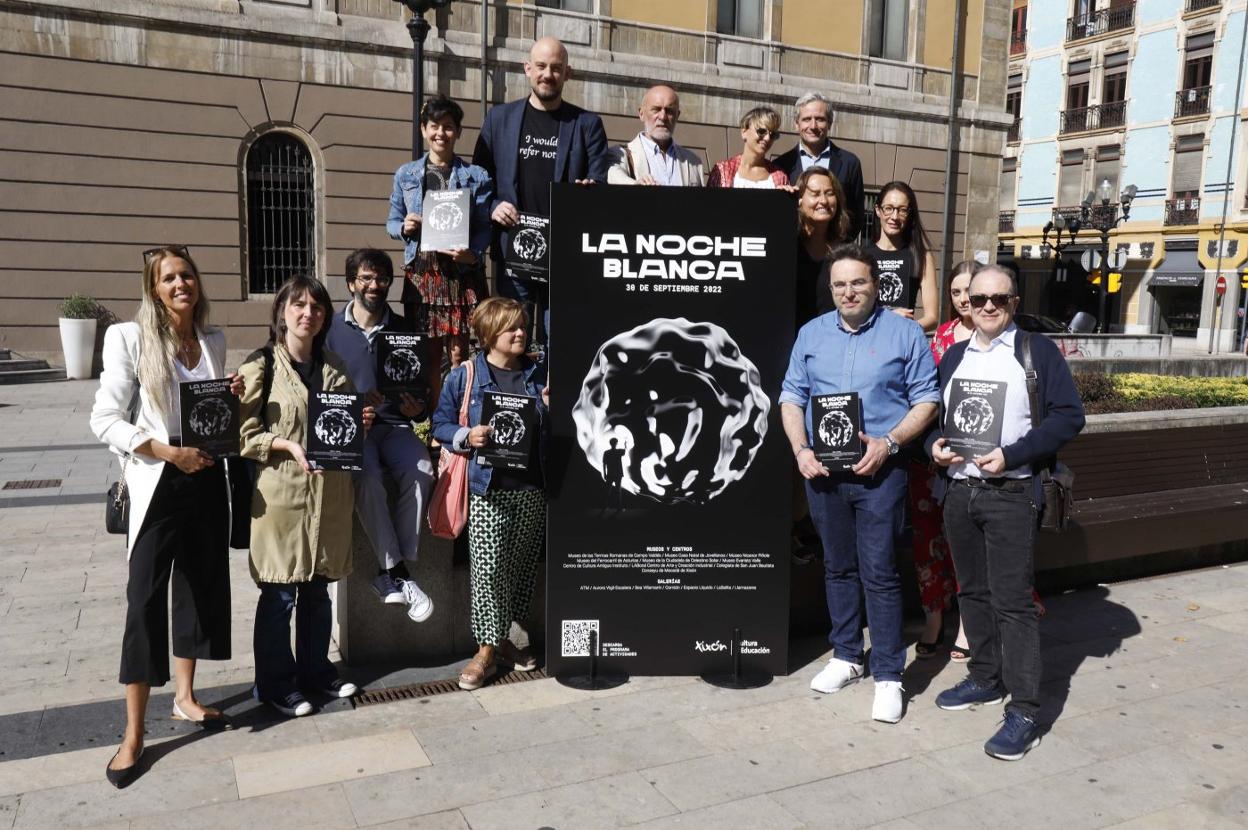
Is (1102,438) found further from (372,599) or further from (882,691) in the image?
(372,599)

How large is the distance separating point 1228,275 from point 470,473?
Answer: 43.1m

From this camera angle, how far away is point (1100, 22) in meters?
45.1

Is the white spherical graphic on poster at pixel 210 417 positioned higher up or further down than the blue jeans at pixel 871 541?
higher up

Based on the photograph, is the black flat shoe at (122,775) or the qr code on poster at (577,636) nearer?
the black flat shoe at (122,775)

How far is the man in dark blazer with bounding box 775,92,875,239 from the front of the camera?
5.64 m

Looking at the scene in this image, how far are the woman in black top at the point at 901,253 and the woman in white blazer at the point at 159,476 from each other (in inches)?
130

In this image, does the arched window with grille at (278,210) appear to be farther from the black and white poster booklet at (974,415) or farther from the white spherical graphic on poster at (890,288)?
the black and white poster booklet at (974,415)

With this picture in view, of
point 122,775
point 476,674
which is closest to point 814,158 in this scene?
point 476,674

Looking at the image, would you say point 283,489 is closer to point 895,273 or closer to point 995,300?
point 995,300

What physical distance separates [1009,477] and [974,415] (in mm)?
314

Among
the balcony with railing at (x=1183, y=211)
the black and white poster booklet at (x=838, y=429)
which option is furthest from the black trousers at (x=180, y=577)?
the balcony with railing at (x=1183, y=211)

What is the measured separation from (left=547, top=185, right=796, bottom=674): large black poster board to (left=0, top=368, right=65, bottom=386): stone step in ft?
48.9

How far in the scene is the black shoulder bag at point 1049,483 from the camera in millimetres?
4215

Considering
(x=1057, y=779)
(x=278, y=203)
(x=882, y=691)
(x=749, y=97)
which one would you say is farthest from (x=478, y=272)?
(x=749, y=97)
